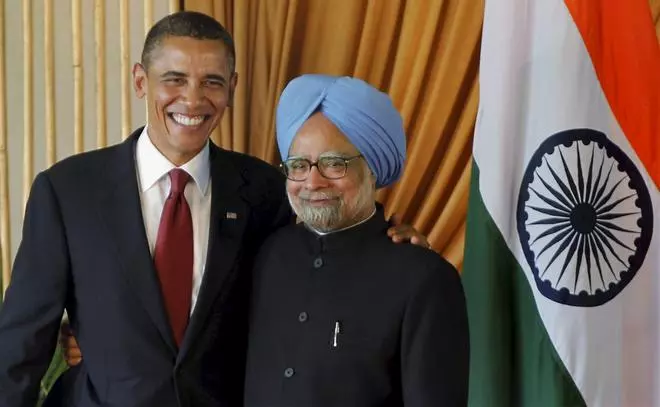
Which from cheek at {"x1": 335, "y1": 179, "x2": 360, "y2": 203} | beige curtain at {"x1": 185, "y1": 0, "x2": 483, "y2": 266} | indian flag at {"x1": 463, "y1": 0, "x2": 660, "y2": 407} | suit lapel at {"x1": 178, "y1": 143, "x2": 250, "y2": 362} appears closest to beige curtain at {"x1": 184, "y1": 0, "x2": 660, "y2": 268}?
beige curtain at {"x1": 185, "y1": 0, "x2": 483, "y2": 266}

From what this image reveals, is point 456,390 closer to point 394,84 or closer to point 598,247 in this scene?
point 598,247

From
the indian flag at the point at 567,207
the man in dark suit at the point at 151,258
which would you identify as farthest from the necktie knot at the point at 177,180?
the indian flag at the point at 567,207

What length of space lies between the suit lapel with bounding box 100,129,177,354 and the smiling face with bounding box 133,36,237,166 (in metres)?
0.11

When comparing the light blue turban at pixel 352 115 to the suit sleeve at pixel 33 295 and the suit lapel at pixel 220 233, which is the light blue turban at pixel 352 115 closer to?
the suit lapel at pixel 220 233

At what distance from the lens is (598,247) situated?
2.02m

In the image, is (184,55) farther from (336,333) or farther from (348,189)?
(336,333)

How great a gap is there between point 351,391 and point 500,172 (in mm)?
864

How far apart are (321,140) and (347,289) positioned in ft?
0.95

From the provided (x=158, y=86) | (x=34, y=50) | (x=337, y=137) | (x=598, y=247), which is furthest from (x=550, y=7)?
(x=34, y=50)

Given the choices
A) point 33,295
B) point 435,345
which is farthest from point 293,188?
point 33,295

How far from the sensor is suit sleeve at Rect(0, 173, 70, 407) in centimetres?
Answer: 161

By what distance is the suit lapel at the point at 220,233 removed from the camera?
1623 mm

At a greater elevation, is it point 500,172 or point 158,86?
point 158,86

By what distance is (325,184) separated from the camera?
1544 mm
